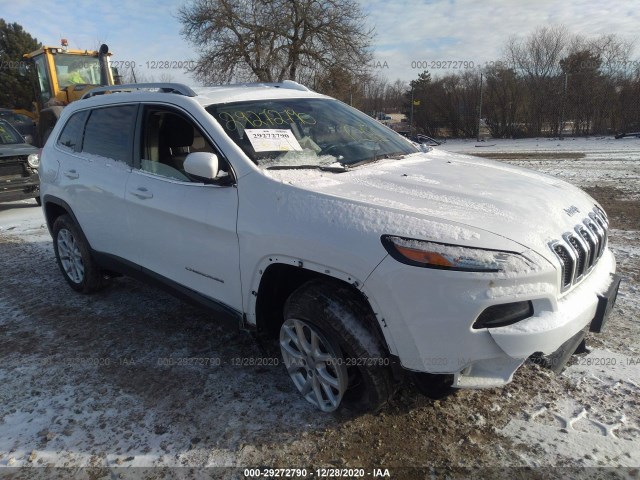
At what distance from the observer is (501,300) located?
2025mm

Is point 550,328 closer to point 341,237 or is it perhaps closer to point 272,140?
point 341,237

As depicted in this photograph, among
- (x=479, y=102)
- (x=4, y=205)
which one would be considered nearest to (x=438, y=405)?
(x=4, y=205)

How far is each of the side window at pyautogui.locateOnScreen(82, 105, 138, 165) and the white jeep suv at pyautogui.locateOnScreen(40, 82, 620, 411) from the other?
0.02 metres

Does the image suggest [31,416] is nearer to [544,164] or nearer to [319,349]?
[319,349]

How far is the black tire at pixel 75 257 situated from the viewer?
435cm

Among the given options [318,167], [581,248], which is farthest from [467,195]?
[318,167]

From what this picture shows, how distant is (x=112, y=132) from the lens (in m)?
→ 3.86

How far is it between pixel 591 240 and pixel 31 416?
343 cm

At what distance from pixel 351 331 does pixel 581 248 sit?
1.29 metres

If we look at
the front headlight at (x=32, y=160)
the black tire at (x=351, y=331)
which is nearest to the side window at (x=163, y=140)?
the black tire at (x=351, y=331)

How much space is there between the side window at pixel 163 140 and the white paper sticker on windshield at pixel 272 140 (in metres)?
0.59

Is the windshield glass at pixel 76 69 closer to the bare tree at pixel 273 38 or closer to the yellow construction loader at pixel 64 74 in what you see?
the yellow construction loader at pixel 64 74

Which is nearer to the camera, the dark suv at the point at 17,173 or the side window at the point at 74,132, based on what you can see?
the side window at the point at 74,132

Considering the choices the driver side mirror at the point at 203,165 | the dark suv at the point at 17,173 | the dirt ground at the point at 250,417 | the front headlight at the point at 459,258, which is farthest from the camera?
the dark suv at the point at 17,173
